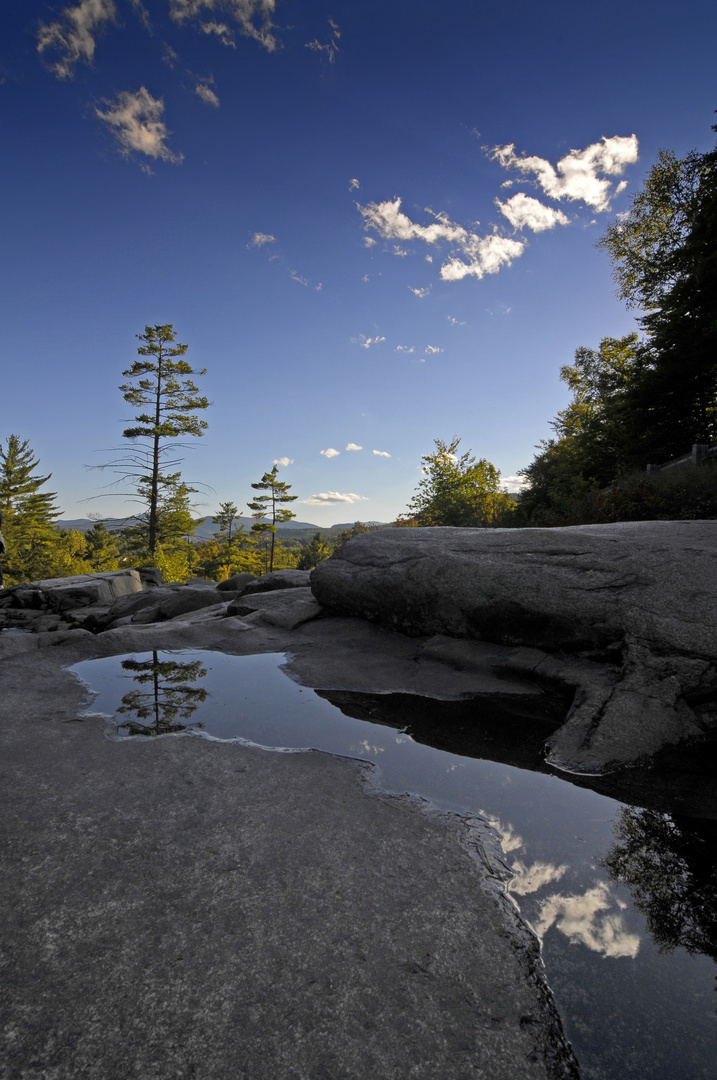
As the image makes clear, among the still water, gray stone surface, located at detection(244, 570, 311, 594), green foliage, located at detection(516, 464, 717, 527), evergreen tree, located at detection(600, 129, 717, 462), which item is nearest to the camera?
the still water

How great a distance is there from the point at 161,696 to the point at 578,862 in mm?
3755

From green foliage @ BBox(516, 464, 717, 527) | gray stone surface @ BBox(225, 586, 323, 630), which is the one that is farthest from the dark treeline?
gray stone surface @ BBox(225, 586, 323, 630)

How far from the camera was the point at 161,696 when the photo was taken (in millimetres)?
4539

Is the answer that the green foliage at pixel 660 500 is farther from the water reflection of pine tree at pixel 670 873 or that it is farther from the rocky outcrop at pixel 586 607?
the water reflection of pine tree at pixel 670 873

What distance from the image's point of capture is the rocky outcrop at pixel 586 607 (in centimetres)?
363

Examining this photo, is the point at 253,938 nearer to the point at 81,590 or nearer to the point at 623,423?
the point at 81,590

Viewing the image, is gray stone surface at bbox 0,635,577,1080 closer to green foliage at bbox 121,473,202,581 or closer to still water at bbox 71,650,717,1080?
still water at bbox 71,650,717,1080

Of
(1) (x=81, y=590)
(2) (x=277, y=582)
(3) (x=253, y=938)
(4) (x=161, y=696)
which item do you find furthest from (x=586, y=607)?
(1) (x=81, y=590)

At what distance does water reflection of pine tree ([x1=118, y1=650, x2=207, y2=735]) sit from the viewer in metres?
3.80

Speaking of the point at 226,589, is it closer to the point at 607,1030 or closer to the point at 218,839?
the point at 218,839

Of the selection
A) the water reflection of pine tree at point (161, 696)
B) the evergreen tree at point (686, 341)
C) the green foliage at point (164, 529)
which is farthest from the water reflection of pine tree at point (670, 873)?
the green foliage at point (164, 529)

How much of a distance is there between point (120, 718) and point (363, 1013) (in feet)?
10.5

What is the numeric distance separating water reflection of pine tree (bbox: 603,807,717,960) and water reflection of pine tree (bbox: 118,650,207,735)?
10.0ft

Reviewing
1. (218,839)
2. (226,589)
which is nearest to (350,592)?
(218,839)
